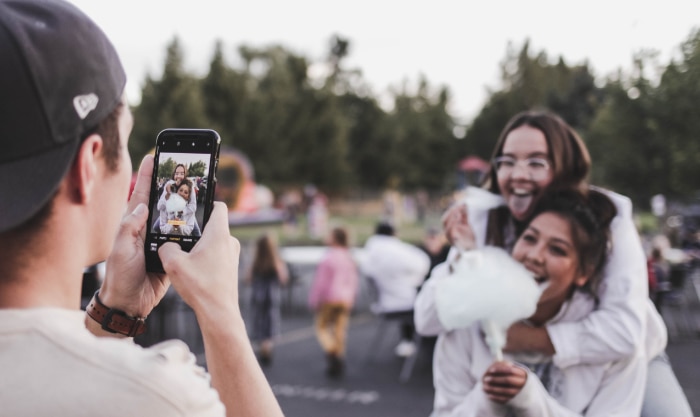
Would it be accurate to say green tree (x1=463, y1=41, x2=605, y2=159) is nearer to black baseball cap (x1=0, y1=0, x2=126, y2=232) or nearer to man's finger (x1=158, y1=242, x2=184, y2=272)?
man's finger (x1=158, y1=242, x2=184, y2=272)

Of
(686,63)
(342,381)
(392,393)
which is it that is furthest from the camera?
(342,381)

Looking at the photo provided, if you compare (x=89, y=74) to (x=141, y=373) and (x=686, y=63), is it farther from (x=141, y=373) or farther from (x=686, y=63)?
(x=686, y=63)

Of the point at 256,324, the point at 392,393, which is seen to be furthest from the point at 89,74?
the point at 256,324

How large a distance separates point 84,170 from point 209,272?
0.25 m

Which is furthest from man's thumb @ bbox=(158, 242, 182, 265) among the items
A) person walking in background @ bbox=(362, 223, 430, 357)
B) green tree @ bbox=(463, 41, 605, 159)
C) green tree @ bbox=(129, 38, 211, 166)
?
green tree @ bbox=(129, 38, 211, 166)

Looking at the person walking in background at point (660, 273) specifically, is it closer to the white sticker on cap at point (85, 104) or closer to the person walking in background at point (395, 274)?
the person walking in background at point (395, 274)

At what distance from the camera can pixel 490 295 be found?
6.26 feet

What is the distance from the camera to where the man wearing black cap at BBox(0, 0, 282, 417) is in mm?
854

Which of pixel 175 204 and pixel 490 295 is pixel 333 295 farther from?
pixel 175 204

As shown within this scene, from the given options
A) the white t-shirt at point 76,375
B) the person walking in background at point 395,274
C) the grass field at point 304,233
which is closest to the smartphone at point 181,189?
the white t-shirt at point 76,375

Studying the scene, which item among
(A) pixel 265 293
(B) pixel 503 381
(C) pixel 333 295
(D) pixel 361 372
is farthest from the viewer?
(A) pixel 265 293

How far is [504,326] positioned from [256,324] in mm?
6601

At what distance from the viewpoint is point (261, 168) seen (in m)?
40.2

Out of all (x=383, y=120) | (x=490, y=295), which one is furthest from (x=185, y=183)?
(x=383, y=120)
